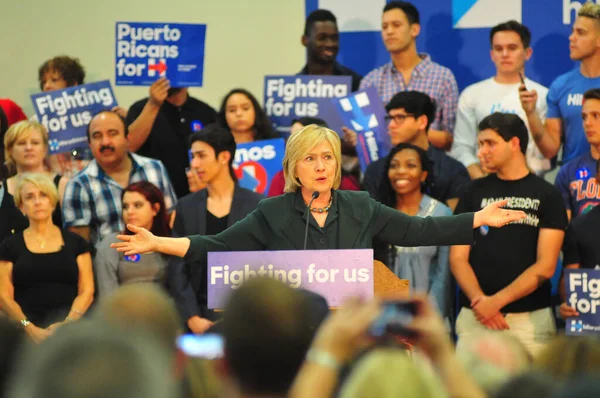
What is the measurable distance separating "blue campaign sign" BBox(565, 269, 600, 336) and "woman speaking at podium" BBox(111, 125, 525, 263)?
1.13 m

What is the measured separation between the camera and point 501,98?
22.6ft

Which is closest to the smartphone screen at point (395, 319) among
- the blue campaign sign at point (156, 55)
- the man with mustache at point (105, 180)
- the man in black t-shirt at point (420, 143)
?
the man in black t-shirt at point (420, 143)

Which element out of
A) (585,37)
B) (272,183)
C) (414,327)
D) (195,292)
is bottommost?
(195,292)

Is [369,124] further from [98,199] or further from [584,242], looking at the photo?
[98,199]

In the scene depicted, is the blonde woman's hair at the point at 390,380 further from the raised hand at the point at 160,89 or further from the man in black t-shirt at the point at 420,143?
the raised hand at the point at 160,89

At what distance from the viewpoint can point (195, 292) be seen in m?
6.02

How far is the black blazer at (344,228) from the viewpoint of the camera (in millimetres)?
4242

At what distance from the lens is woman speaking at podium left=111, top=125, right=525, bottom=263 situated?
13.9 feet

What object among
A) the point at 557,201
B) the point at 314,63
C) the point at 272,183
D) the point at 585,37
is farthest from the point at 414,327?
the point at 314,63

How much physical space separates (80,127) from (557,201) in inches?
127

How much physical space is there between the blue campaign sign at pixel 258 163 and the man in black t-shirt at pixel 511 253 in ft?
4.41

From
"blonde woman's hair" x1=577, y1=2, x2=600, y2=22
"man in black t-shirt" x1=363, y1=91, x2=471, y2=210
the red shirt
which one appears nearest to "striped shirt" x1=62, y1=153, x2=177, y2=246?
the red shirt

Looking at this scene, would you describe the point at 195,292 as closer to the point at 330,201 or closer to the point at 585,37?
the point at 330,201

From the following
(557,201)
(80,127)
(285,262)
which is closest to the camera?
(285,262)
